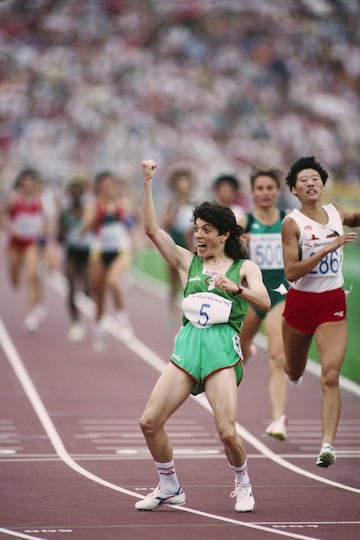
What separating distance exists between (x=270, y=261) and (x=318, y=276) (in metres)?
1.78

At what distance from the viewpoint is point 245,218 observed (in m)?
11.3

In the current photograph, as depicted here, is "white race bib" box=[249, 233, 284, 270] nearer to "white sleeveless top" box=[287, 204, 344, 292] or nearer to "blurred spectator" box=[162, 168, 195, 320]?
"white sleeveless top" box=[287, 204, 344, 292]

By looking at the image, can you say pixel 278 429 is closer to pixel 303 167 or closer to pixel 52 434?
pixel 52 434

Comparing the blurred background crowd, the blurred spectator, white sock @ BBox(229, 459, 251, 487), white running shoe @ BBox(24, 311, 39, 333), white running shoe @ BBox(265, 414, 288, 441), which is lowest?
white sock @ BBox(229, 459, 251, 487)

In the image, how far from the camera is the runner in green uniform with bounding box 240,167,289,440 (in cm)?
1102

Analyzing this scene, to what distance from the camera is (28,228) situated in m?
19.7

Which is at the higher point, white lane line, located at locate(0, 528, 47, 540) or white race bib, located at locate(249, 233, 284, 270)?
white race bib, located at locate(249, 233, 284, 270)

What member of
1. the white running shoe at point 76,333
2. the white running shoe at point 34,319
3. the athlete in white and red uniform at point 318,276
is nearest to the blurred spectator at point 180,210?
the white running shoe at point 76,333

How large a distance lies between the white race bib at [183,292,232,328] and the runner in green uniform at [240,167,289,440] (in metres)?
3.26

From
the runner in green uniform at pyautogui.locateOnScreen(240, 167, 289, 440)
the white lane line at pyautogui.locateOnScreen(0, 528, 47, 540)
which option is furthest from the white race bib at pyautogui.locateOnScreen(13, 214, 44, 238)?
the white lane line at pyautogui.locateOnScreen(0, 528, 47, 540)

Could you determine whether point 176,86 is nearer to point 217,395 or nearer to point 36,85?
point 36,85

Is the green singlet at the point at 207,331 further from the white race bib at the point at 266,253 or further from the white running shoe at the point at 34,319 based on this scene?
the white running shoe at the point at 34,319

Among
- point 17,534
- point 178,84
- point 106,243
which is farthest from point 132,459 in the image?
point 178,84

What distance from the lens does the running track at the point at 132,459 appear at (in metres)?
7.46
